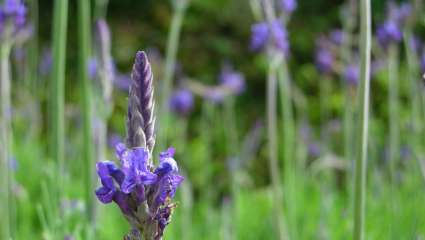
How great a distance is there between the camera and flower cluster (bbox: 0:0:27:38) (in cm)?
185

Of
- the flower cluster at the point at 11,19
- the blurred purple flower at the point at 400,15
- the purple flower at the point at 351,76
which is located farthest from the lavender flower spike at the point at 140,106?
the purple flower at the point at 351,76

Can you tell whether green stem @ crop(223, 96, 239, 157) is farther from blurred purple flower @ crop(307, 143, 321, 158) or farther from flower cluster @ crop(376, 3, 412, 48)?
flower cluster @ crop(376, 3, 412, 48)

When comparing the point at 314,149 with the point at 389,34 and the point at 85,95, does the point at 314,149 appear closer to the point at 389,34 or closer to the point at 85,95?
the point at 389,34

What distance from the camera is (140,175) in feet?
3.14

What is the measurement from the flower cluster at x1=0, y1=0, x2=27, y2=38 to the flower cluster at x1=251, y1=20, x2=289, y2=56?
0.71 metres

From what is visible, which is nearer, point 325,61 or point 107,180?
point 107,180

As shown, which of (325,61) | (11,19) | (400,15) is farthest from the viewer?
(325,61)

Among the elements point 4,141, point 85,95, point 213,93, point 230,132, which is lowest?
point 230,132

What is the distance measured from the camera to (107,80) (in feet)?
7.08

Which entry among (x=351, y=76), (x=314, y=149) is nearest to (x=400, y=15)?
(x=351, y=76)

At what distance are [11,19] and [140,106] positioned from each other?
41.0 inches

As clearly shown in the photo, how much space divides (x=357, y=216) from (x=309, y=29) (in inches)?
211

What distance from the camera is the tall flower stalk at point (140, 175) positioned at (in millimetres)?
932

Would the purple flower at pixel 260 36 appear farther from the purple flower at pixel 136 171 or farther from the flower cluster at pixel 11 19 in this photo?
the purple flower at pixel 136 171
